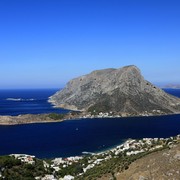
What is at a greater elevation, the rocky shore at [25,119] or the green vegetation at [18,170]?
the green vegetation at [18,170]

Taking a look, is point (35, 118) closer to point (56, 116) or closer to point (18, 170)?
point (56, 116)

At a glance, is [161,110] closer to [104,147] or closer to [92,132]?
[92,132]

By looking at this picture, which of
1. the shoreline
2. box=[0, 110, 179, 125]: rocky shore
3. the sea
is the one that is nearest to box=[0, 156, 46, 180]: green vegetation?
the sea

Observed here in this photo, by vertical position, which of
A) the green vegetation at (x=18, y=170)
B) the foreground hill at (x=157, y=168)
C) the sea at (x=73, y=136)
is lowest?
the sea at (x=73, y=136)

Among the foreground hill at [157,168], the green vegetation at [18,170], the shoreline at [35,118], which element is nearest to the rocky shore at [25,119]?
the shoreline at [35,118]

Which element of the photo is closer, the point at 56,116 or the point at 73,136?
the point at 73,136

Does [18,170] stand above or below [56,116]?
above

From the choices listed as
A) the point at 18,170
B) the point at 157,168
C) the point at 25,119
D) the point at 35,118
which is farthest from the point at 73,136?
the point at 157,168

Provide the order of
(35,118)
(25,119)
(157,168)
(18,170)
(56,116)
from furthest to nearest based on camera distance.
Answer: (56,116) → (35,118) → (25,119) → (18,170) → (157,168)

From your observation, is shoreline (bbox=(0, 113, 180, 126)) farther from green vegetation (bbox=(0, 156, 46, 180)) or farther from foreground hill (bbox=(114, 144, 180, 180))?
foreground hill (bbox=(114, 144, 180, 180))

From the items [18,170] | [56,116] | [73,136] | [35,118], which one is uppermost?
[18,170]

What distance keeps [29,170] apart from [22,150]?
40.9 metres

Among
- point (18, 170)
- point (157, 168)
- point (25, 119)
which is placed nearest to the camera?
point (157, 168)

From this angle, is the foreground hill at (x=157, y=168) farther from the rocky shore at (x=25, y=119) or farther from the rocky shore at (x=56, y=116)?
the rocky shore at (x=56, y=116)
